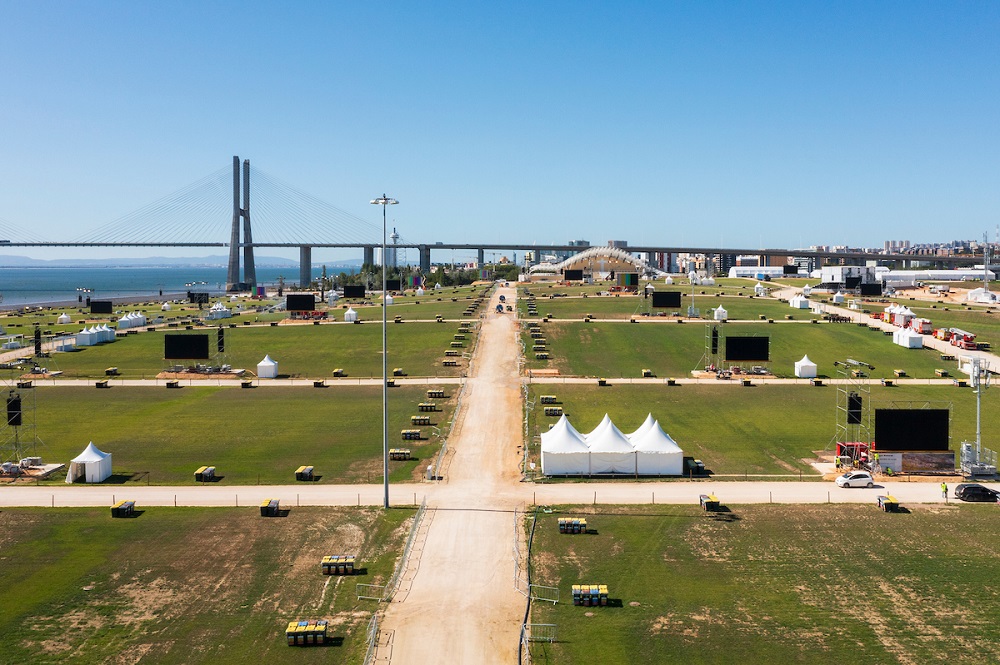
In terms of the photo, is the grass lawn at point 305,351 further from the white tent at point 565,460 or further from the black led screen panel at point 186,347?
the white tent at point 565,460

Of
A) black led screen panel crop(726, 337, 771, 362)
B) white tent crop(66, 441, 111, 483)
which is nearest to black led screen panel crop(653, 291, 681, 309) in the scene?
black led screen panel crop(726, 337, 771, 362)

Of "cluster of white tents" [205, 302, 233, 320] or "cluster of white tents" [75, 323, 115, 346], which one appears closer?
"cluster of white tents" [75, 323, 115, 346]

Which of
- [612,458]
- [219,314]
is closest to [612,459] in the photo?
[612,458]

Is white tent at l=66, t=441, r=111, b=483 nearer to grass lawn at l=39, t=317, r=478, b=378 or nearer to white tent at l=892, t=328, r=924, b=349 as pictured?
grass lawn at l=39, t=317, r=478, b=378

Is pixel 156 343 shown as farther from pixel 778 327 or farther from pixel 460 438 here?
pixel 778 327

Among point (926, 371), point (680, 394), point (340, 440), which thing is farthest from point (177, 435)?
point (926, 371)

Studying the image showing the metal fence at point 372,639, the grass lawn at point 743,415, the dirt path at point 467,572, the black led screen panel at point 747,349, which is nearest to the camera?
the metal fence at point 372,639

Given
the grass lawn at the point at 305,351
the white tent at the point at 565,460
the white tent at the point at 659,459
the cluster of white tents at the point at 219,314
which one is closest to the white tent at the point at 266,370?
the grass lawn at the point at 305,351
